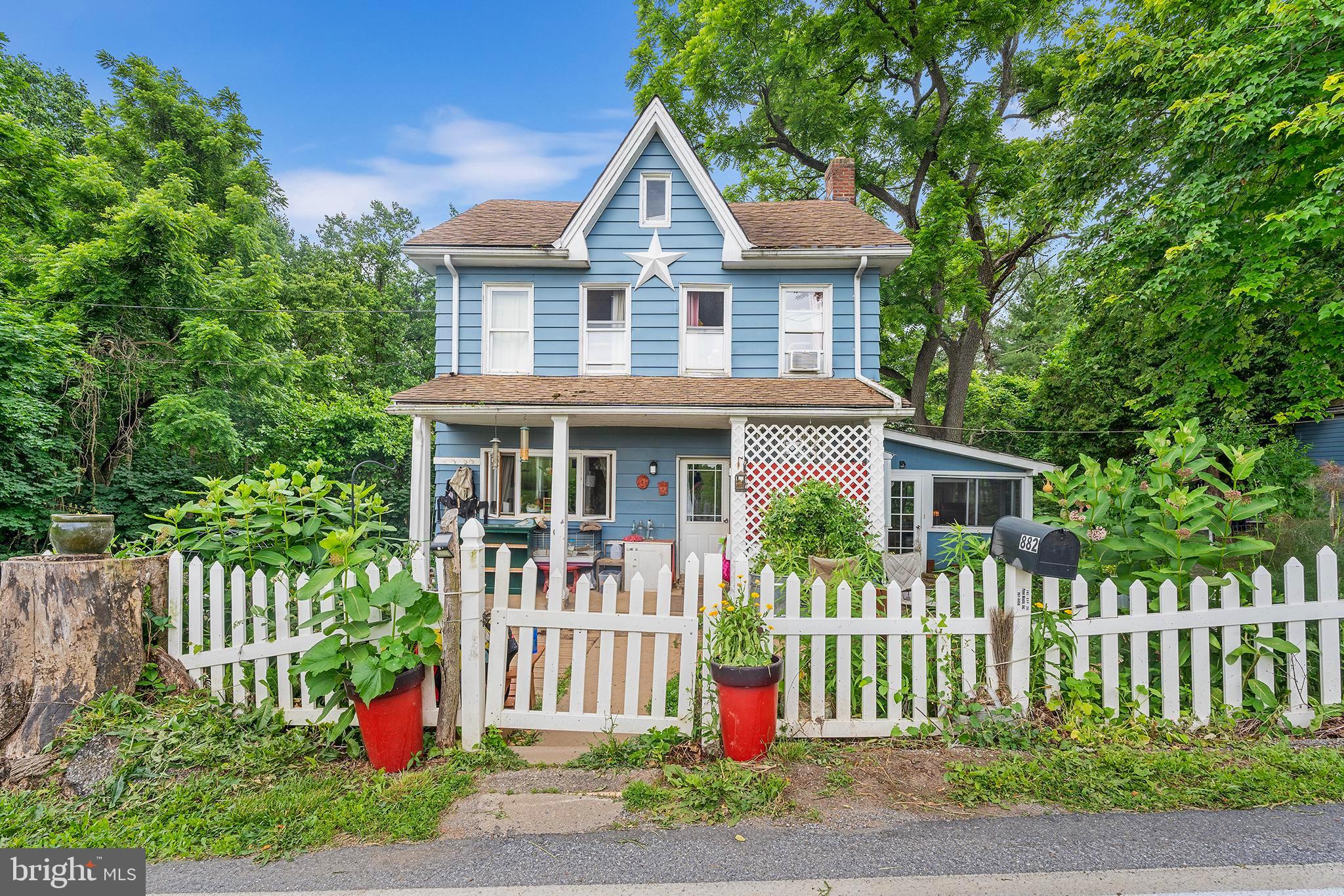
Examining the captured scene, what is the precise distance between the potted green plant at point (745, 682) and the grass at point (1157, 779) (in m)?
0.97

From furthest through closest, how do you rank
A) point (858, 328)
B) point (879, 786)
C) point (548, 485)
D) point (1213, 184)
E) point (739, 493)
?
point (548, 485), point (858, 328), point (739, 493), point (1213, 184), point (879, 786)

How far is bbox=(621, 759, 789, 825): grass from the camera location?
99.0 inches

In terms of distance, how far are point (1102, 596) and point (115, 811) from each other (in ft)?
17.4

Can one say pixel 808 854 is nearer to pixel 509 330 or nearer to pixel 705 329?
pixel 705 329

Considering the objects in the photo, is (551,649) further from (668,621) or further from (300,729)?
(300,729)

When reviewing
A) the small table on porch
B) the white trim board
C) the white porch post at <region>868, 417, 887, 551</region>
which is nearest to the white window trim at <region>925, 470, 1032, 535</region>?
the white trim board

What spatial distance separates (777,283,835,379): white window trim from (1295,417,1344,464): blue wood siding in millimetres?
11727

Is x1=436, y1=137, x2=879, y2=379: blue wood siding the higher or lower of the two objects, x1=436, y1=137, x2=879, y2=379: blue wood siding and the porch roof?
the higher

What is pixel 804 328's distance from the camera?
9109 millimetres

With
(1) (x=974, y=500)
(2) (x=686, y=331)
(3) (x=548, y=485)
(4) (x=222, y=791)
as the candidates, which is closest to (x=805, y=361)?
(2) (x=686, y=331)

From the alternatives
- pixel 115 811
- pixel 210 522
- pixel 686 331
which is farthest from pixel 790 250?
pixel 115 811

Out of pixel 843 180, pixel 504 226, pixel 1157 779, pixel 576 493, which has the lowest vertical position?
pixel 1157 779

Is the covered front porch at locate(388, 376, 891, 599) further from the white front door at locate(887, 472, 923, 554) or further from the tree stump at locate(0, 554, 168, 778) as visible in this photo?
the tree stump at locate(0, 554, 168, 778)

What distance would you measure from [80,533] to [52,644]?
0.62 metres
